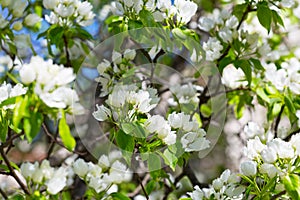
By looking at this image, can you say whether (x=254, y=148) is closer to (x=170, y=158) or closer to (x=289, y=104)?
(x=170, y=158)

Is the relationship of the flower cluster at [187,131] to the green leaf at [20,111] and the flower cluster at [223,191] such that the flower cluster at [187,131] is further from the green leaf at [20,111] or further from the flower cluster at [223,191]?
the green leaf at [20,111]

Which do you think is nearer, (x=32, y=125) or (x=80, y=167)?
(x=32, y=125)

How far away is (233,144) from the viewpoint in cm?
205

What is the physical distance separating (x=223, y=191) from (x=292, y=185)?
0.51ft

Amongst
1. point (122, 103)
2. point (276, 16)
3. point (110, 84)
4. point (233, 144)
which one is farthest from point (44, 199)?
point (233, 144)

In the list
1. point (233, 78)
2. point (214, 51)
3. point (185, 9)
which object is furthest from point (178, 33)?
point (233, 78)

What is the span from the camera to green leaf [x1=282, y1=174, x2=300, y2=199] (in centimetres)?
98

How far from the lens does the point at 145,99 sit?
1009 mm

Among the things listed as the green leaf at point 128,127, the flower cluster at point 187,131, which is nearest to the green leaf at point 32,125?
the green leaf at point 128,127

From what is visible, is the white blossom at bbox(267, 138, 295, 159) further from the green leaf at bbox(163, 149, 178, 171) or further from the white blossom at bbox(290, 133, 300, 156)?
the green leaf at bbox(163, 149, 178, 171)

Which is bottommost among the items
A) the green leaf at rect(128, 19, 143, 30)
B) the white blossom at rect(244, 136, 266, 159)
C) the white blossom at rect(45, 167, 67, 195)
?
the white blossom at rect(244, 136, 266, 159)

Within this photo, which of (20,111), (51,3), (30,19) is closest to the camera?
(20,111)

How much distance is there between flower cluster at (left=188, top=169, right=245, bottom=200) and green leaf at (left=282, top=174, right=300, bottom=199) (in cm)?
11

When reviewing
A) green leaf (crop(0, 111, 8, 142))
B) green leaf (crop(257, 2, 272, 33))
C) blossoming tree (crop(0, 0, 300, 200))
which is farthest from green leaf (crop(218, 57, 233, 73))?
green leaf (crop(0, 111, 8, 142))
